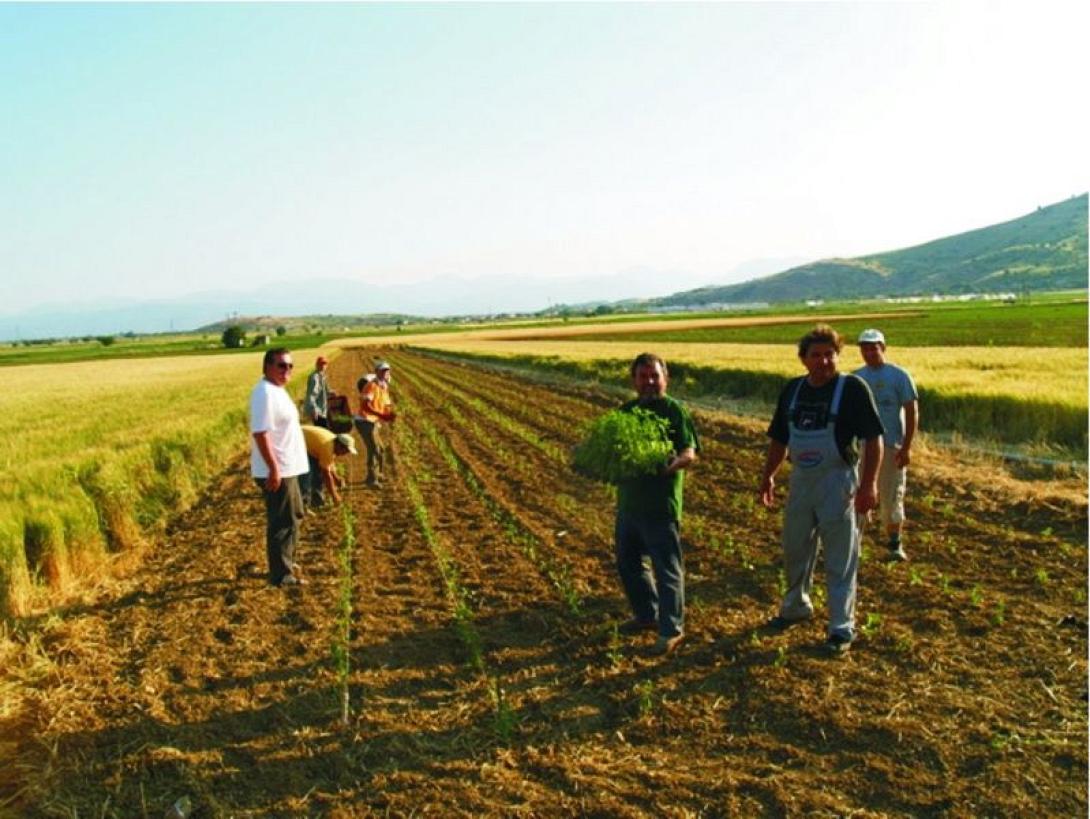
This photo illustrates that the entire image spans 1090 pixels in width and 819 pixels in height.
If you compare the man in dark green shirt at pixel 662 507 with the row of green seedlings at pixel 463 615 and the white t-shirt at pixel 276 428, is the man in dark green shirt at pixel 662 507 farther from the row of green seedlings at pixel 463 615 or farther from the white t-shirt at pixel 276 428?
the white t-shirt at pixel 276 428

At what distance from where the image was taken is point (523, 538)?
907cm

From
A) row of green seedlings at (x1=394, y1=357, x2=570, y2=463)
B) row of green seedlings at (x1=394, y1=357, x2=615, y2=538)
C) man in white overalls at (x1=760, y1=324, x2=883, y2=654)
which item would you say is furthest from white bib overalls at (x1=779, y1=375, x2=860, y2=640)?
row of green seedlings at (x1=394, y1=357, x2=570, y2=463)

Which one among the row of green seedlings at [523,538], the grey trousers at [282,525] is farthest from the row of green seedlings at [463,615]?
the grey trousers at [282,525]

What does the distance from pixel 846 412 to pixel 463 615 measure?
3.40 m

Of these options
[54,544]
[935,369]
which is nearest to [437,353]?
[935,369]

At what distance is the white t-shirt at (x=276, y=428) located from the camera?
715 cm

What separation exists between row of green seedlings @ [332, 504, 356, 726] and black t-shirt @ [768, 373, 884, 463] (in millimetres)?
3562

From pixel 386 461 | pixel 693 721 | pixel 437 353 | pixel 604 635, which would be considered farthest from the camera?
pixel 437 353

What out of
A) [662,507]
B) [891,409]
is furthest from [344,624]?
[891,409]

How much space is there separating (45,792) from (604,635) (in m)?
→ 3.65

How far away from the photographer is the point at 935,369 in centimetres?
2005

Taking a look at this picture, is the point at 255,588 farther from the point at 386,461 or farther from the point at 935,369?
the point at 935,369

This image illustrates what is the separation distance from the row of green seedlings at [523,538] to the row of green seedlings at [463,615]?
79 centimetres

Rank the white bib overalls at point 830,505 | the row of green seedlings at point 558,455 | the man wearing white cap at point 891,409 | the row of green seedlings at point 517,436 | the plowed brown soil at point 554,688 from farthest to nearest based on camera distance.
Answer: the row of green seedlings at point 517,436 → the row of green seedlings at point 558,455 → the man wearing white cap at point 891,409 → the white bib overalls at point 830,505 → the plowed brown soil at point 554,688
